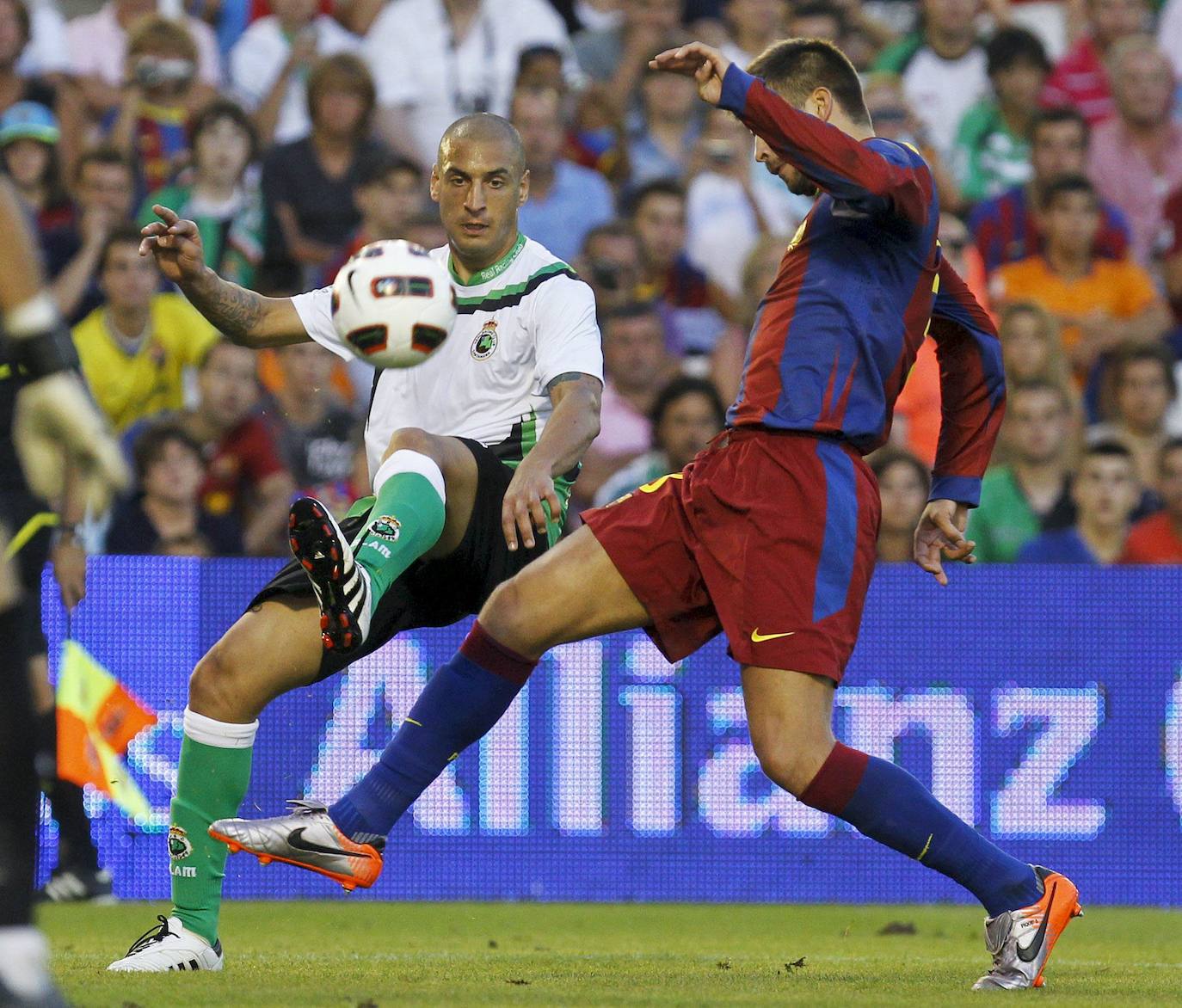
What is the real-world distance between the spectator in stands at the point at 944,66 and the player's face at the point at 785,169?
6670mm

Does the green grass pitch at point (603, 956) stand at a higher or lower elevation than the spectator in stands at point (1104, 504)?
lower

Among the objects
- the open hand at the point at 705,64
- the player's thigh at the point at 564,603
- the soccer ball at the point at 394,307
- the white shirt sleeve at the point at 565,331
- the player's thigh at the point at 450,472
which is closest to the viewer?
the open hand at the point at 705,64

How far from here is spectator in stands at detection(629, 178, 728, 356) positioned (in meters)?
10.7

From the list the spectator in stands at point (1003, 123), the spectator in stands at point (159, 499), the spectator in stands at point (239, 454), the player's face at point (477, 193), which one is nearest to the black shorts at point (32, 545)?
the spectator in stands at point (159, 499)

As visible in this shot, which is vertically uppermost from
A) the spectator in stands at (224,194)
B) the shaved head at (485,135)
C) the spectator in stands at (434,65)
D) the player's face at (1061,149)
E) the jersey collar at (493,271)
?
the spectator in stands at (434,65)

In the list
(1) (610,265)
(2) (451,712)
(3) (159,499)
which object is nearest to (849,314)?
(2) (451,712)

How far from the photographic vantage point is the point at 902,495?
9062mm

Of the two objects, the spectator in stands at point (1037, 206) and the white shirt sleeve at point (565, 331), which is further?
the spectator in stands at point (1037, 206)

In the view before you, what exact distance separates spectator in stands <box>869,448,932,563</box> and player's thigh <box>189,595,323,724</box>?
4366 mm

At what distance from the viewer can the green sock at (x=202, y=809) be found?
5.23 m

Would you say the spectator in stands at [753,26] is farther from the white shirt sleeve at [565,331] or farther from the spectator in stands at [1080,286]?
the white shirt sleeve at [565,331]

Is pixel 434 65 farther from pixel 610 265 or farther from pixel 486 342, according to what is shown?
pixel 486 342

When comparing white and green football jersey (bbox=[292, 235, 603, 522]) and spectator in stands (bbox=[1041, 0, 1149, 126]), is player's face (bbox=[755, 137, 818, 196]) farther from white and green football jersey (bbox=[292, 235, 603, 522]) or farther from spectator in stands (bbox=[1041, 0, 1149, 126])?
spectator in stands (bbox=[1041, 0, 1149, 126])

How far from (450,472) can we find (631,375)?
4.93 metres
